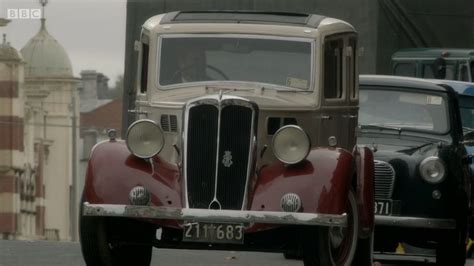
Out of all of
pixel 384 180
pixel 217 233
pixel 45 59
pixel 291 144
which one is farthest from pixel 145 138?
pixel 45 59

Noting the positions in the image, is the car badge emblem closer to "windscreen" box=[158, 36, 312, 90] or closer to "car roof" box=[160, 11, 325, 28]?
"windscreen" box=[158, 36, 312, 90]

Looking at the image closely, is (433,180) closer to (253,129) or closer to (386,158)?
(386,158)

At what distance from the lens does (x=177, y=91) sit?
13492mm

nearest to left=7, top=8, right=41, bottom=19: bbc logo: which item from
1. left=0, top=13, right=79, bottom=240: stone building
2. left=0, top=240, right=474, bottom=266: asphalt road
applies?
left=0, top=13, right=79, bottom=240: stone building

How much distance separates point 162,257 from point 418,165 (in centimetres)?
273

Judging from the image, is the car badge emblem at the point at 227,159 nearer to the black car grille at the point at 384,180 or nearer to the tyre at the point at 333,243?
the tyre at the point at 333,243

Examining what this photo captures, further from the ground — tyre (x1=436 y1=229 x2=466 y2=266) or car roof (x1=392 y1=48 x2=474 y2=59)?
tyre (x1=436 y1=229 x2=466 y2=266)

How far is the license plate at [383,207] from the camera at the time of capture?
1539 cm

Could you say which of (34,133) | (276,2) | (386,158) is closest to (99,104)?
(34,133)

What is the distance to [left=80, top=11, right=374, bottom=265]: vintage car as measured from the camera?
480 inches

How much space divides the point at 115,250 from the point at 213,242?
3.31 ft

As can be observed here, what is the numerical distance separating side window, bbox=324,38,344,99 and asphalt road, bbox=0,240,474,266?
2.60 m

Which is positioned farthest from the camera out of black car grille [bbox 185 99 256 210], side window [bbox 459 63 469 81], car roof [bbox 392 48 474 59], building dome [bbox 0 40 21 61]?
building dome [bbox 0 40 21 61]

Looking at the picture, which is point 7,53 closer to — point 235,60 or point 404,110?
point 404,110
